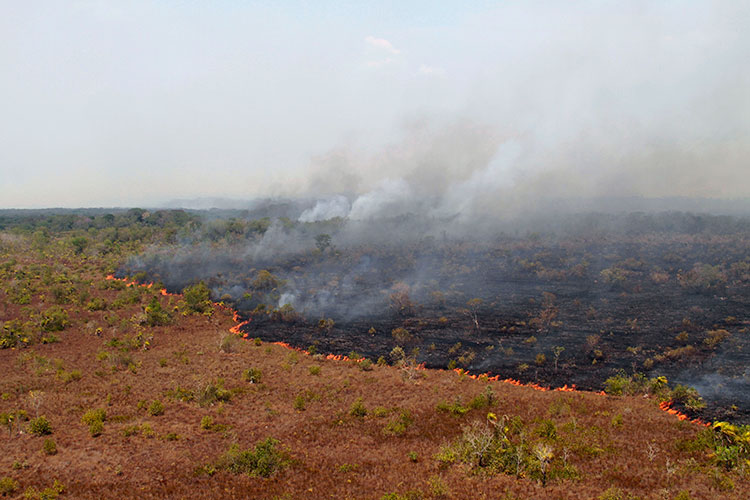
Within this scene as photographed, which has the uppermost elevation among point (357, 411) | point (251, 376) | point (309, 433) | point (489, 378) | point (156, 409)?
point (156, 409)

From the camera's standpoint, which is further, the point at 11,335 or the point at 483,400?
the point at 11,335

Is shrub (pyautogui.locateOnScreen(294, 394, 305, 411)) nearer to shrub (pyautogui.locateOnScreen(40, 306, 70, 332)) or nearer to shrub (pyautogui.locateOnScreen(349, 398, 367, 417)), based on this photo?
shrub (pyautogui.locateOnScreen(349, 398, 367, 417))

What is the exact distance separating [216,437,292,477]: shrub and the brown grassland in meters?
0.08

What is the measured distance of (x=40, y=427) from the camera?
79.9ft

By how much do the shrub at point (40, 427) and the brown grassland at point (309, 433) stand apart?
64 mm

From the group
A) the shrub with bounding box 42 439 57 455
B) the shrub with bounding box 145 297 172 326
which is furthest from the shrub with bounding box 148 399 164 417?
the shrub with bounding box 145 297 172 326

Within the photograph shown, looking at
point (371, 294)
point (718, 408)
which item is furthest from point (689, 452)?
point (371, 294)

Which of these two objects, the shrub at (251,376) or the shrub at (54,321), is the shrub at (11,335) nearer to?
the shrub at (54,321)

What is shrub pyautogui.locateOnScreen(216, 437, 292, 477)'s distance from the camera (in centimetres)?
2103

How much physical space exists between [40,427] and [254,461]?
1371 cm

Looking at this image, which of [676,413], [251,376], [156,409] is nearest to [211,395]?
[156,409]

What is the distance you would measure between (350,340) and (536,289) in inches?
1494

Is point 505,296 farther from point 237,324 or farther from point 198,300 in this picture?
point 198,300

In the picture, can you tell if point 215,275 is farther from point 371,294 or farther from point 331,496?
point 331,496
